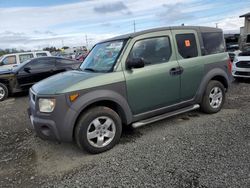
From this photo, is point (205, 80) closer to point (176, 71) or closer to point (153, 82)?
point (176, 71)

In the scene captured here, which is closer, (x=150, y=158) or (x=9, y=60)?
(x=150, y=158)

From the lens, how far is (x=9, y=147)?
4609 millimetres

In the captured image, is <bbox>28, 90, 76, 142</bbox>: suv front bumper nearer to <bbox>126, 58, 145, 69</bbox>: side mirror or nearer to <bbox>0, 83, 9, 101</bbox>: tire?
<bbox>126, 58, 145, 69</bbox>: side mirror

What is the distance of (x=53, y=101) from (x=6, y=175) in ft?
4.15

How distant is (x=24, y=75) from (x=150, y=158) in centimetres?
733

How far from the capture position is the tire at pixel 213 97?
526 centimetres

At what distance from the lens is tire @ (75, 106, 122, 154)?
380cm

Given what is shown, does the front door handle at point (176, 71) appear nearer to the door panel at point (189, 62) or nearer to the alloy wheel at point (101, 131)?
the door panel at point (189, 62)

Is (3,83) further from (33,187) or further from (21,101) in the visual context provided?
(33,187)

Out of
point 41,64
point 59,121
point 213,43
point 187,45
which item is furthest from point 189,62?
point 41,64

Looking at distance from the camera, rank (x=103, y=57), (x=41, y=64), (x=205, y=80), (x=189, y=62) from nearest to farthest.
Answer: (x=103, y=57) → (x=189, y=62) → (x=205, y=80) → (x=41, y=64)

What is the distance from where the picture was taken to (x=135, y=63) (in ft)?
13.5

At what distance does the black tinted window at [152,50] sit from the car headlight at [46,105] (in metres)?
1.51

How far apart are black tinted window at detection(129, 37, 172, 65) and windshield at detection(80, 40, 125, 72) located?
28cm
